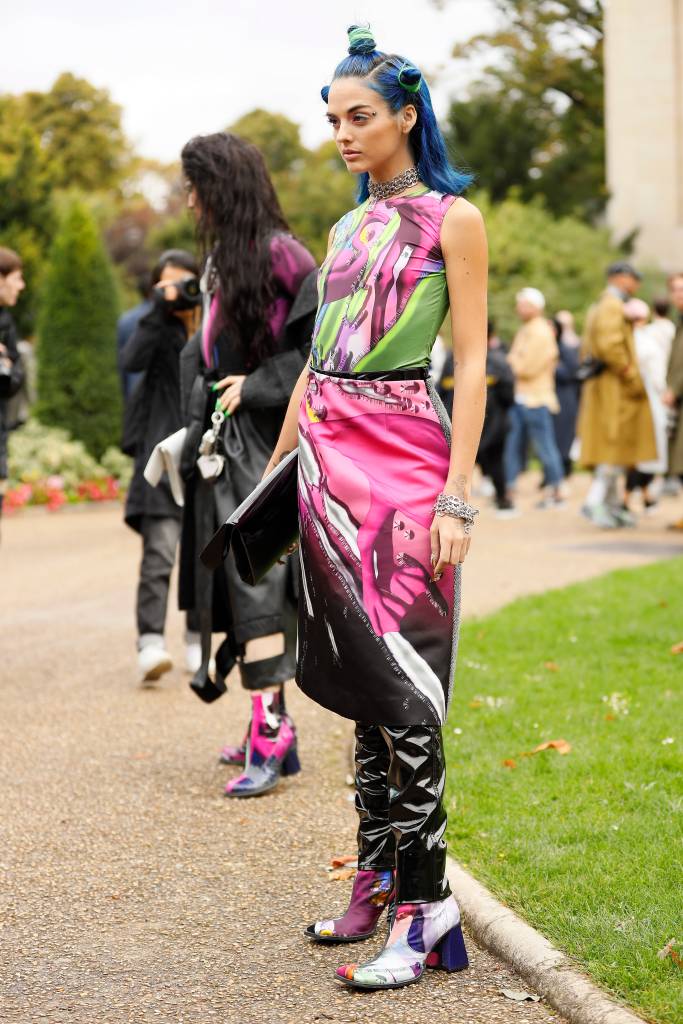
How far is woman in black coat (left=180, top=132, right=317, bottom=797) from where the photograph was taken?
15.4 ft

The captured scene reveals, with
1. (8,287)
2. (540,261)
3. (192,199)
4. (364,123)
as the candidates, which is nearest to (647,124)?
(540,261)

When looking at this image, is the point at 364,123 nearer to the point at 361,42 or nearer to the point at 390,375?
the point at 361,42

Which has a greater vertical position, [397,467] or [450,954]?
[397,467]

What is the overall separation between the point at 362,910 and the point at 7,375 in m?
3.97

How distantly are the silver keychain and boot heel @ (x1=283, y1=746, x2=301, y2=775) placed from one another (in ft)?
3.47

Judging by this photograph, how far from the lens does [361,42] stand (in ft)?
10.5

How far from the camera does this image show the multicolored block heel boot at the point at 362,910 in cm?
344

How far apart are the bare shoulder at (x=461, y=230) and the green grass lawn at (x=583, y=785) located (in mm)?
1630

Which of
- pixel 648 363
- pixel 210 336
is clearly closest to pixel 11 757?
pixel 210 336

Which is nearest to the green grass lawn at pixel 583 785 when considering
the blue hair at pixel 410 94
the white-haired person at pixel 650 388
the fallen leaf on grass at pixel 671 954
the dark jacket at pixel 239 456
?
the fallen leaf on grass at pixel 671 954

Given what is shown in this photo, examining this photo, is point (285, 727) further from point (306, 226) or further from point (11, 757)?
point (306, 226)

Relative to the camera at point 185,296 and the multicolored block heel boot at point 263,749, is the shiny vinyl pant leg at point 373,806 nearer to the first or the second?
the multicolored block heel boot at point 263,749

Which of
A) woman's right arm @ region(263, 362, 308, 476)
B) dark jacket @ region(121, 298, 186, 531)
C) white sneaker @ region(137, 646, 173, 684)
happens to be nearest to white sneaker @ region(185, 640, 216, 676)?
white sneaker @ region(137, 646, 173, 684)

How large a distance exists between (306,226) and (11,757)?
127 feet
